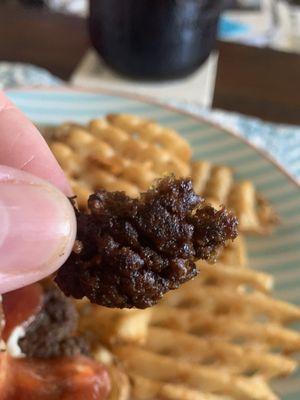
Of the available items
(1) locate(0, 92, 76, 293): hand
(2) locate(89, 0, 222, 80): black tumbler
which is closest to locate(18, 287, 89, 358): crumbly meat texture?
(1) locate(0, 92, 76, 293): hand

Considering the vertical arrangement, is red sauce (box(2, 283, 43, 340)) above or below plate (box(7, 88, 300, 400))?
above

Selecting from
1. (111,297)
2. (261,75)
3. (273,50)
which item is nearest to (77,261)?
(111,297)

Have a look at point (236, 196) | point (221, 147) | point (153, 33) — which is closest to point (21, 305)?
point (236, 196)

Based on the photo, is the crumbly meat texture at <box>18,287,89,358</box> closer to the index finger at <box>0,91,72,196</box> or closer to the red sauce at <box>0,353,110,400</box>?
the red sauce at <box>0,353,110,400</box>

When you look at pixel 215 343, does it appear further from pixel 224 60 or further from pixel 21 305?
pixel 224 60

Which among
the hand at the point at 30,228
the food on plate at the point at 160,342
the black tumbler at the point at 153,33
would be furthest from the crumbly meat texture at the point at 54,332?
the black tumbler at the point at 153,33

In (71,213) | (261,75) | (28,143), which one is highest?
(71,213)

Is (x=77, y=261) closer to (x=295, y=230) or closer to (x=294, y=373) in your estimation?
(x=294, y=373)
